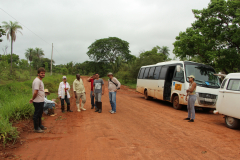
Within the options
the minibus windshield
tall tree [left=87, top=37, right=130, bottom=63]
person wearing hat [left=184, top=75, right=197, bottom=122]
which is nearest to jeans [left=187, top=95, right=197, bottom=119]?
person wearing hat [left=184, top=75, right=197, bottom=122]

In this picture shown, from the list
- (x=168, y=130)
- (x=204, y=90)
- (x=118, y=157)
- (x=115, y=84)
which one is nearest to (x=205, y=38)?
(x=204, y=90)

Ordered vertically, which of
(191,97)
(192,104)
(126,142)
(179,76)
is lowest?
(126,142)

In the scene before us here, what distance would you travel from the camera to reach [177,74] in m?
11.1

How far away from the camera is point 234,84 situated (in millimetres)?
6715

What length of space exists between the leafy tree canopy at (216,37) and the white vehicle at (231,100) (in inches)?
246

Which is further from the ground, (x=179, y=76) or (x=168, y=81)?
(x=179, y=76)

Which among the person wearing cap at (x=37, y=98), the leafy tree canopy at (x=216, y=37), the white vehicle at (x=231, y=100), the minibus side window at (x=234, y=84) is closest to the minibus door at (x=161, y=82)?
the leafy tree canopy at (x=216, y=37)

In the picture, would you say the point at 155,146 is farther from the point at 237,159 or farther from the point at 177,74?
the point at 177,74

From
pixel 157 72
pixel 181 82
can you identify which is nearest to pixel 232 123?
pixel 181 82

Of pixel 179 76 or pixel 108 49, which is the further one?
pixel 108 49

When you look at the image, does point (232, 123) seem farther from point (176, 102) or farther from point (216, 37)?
point (216, 37)

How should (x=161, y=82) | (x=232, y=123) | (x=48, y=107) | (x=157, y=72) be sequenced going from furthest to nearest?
(x=157, y=72) → (x=161, y=82) → (x=48, y=107) → (x=232, y=123)

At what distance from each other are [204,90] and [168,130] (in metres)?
4.59

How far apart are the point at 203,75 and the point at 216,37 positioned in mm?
4848
